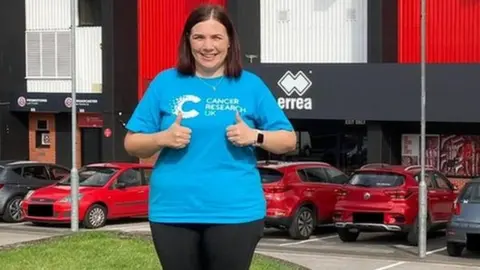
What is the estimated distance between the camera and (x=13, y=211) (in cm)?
2327

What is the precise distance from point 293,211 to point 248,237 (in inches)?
593

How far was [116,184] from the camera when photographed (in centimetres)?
2242

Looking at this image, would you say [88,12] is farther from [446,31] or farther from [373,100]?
[446,31]

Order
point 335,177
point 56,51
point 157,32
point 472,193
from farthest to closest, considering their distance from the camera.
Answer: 1. point 56,51
2. point 157,32
3. point 335,177
4. point 472,193

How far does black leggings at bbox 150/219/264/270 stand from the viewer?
13.9 feet

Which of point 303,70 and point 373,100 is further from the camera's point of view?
point 303,70

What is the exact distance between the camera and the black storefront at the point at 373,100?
23.6m

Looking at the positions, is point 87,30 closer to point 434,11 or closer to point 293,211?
point 434,11

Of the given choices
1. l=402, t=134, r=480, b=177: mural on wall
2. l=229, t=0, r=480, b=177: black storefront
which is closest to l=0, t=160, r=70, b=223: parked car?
l=229, t=0, r=480, b=177: black storefront

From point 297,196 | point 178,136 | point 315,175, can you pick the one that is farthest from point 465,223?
point 178,136

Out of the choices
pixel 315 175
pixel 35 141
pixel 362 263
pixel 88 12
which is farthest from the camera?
pixel 35 141

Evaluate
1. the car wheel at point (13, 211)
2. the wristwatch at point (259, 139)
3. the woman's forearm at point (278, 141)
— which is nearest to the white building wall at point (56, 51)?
the car wheel at point (13, 211)

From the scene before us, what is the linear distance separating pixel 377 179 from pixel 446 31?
27.9 ft

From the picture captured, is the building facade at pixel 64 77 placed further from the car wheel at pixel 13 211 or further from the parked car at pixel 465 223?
the parked car at pixel 465 223
